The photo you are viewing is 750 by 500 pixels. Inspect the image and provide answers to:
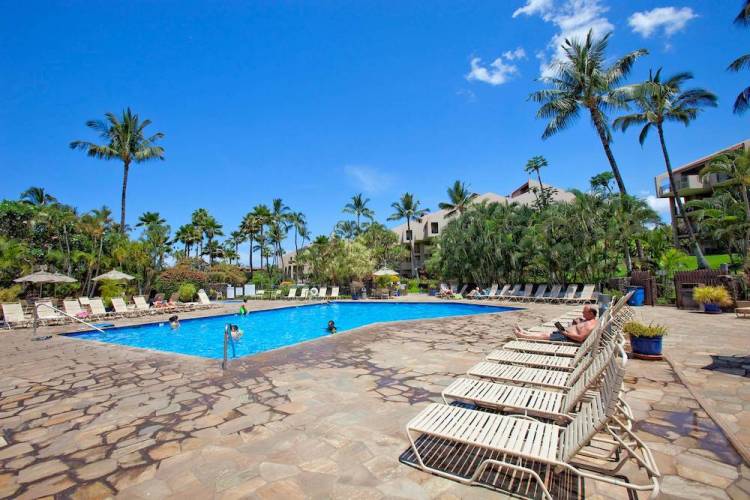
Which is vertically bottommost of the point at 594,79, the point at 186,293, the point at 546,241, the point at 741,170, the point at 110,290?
the point at 186,293

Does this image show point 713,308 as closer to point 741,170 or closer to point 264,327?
point 741,170

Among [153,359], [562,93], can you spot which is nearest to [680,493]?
[153,359]

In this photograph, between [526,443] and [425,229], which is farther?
[425,229]

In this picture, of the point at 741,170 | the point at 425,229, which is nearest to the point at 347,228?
the point at 425,229

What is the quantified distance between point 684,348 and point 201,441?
8048 mm

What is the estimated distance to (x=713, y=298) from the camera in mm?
10836

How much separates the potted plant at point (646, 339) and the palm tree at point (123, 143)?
93.9 feet

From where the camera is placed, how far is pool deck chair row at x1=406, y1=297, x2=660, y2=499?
2057 mm

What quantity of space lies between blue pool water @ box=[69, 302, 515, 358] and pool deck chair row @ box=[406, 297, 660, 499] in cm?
784

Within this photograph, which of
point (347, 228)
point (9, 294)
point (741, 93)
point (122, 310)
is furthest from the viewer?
point (347, 228)

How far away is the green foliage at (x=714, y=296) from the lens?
10820 mm

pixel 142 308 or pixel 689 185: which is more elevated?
pixel 689 185

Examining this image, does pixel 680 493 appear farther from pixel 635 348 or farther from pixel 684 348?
pixel 684 348

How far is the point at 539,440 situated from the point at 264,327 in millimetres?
14054
